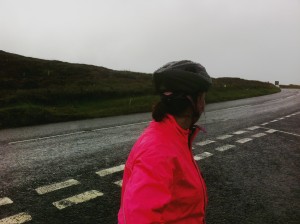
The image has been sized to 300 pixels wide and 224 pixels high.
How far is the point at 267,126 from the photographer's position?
594 inches

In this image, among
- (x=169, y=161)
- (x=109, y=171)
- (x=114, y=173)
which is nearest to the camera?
(x=169, y=161)

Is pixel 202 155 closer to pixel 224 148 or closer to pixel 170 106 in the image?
pixel 224 148

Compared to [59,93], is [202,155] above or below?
below

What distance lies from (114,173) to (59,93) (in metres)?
15.8

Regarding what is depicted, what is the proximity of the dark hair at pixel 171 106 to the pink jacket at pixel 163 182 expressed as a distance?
1.6 inches

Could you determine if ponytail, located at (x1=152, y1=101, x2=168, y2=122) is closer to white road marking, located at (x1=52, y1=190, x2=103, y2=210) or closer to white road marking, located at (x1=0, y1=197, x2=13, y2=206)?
white road marking, located at (x1=52, y1=190, x2=103, y2=210)

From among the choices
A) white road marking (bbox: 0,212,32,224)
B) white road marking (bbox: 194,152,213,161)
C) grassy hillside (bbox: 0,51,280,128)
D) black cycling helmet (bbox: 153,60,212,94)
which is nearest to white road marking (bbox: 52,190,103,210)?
white road marking (bbox: 0,212,32,224)

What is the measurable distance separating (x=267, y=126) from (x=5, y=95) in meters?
13.7

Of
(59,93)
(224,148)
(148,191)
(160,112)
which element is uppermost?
(59,93)

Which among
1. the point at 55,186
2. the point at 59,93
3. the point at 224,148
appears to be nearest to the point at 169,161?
the point at 55,186

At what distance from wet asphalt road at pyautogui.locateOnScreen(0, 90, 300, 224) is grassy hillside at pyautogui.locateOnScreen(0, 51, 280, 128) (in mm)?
3236

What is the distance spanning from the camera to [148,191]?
1.75m

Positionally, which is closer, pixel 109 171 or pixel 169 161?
pixel 169 161

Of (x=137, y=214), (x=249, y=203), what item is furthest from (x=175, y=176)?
(x=249, y=203)
